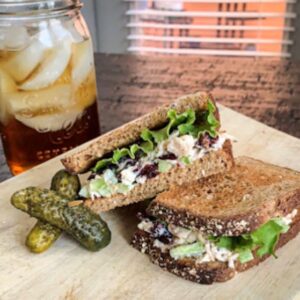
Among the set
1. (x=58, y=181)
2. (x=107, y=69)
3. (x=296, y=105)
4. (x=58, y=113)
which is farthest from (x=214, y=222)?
(x=107, y=69)

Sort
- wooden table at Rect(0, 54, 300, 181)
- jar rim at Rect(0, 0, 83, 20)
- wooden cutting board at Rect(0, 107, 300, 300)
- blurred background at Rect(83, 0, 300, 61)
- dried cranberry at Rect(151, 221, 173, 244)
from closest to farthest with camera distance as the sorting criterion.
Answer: wooden cutting board at Rect(0, 107, 300, 300), dried cranberry at Rect(151, 221, 173, 244), jar rim at Rect(0, 0, 83, 20), wooden table at Rect(0, 54, 300, 181), blurred background at Rect(83, 0, 300, 61)

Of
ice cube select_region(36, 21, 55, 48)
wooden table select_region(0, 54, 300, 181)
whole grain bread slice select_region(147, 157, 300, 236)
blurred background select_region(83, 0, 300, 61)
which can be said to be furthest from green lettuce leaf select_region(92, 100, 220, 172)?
blurred background select_region(83, 0, 300, 61)

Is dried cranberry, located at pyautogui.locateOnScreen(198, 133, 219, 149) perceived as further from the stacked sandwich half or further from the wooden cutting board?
the wooden cutting board

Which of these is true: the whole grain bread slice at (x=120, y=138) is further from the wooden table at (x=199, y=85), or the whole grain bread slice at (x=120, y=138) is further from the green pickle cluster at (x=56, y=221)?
the wooden table at (x=199, y=85)

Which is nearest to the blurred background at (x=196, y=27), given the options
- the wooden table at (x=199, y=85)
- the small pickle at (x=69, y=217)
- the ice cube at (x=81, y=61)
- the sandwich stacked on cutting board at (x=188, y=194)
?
the wooden table at (x=199, y=85)

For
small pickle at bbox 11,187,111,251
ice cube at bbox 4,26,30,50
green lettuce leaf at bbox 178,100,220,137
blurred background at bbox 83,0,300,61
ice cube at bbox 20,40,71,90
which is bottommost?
blurred background at bbox 83,0,300,61

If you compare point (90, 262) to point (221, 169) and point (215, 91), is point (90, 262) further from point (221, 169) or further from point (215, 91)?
point (215, 91)

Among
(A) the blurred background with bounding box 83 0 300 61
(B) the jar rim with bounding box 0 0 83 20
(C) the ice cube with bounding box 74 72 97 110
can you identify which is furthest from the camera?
(A) the blurred background with bounding box 83 0 300 61
